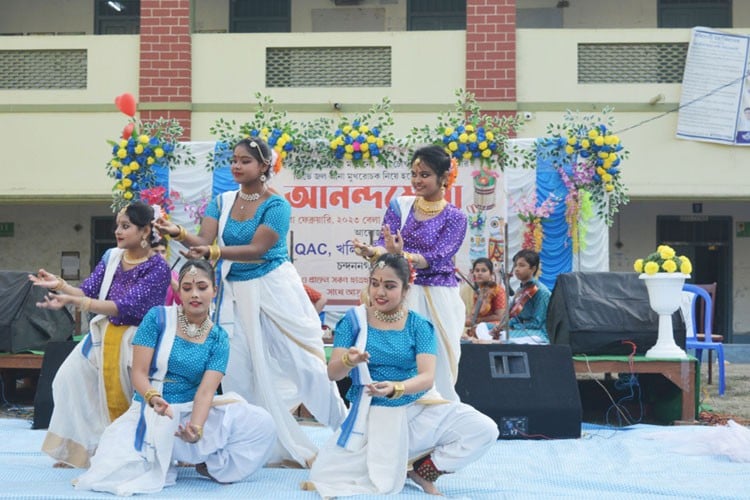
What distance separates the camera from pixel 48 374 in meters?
6.00

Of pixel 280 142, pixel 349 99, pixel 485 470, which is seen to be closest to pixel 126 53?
pixel 349 99

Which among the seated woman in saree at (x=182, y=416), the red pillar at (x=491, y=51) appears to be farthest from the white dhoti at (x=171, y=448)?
the red pillar at (x=491, y=51)

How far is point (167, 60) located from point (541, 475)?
337 inches

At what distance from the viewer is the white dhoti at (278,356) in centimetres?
471

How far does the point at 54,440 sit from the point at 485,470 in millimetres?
1971

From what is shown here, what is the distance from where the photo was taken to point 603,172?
8734mm

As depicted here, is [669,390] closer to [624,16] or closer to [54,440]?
[54,440]

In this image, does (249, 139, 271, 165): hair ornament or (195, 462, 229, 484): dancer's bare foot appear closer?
(195, 462, 229, 484): dancer's bare foot

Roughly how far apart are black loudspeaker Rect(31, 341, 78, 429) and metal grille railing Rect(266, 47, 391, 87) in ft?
21.6

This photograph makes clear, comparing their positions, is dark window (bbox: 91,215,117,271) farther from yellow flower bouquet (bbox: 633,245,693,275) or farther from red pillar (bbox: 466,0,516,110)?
yellow flower bouquet (bbox: 633,245,693,275)

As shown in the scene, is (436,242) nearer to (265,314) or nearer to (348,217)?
(265,314)

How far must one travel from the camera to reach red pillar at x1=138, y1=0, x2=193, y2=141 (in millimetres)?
11961

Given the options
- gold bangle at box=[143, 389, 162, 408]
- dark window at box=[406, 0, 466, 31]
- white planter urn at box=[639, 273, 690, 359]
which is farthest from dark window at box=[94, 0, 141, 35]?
gold bangle at box=[143, 389, 162, 408]

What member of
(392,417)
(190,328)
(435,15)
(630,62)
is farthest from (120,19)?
(392,417)
